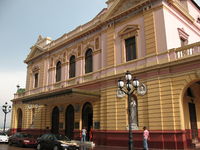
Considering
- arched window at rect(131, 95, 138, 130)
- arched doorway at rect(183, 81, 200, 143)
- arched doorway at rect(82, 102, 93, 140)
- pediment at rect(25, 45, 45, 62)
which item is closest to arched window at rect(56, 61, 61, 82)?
pediment at rect(25, 45, 45, 62)

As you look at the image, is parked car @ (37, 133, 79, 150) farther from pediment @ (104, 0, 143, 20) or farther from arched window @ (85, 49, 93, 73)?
pediment @ (104, 0, 143, 20)

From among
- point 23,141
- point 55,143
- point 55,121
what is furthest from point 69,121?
point 55,143

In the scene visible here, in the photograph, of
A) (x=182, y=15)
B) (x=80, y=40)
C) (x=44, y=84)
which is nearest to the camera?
(x=182, y=15)

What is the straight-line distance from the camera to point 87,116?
22.4 metres

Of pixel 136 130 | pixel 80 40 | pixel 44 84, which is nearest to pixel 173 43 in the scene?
pixel 136 130

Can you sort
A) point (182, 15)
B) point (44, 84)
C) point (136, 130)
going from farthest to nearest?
point (44, 84), point (182, 15), point (136, 130)

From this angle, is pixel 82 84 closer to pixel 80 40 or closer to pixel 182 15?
pixel 80 40

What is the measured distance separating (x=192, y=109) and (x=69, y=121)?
1272 cm

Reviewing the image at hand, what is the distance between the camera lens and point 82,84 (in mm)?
22938

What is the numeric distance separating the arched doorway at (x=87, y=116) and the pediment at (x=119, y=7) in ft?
29.4

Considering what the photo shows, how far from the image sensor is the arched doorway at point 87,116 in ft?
72.6

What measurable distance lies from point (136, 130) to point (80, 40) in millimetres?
12243

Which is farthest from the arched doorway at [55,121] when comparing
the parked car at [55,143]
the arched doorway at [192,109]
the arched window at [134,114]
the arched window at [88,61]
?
the arched doorway at [192,109]

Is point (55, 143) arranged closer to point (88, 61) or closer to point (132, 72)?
point (132, 72)
